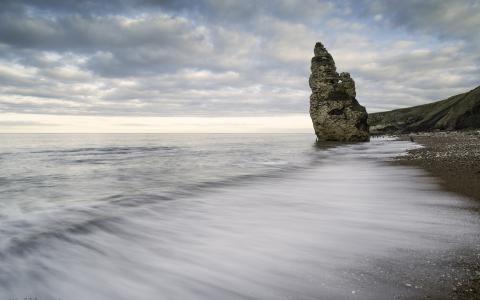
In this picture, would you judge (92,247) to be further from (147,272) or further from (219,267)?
(219,267)

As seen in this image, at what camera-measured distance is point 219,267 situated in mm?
4262

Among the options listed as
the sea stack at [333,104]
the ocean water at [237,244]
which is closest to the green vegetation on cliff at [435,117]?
the sea stack at [333,104]

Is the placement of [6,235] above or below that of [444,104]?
below

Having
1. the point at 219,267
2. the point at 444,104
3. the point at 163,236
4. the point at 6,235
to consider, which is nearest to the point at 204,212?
the point at 163,236

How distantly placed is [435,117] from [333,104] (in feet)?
Result: 151

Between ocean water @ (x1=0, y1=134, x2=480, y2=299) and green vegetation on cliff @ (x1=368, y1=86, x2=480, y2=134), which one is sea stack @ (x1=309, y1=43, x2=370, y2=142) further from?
ocean water @ (x1=0, y1=134, x2=480, y2=299)

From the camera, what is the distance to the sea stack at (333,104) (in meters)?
46.4

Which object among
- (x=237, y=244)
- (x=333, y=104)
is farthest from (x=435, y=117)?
(x=237, y=244)

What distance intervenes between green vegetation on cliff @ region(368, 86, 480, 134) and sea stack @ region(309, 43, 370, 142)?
3225 centimetres

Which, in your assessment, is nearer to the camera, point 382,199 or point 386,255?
point 386,255

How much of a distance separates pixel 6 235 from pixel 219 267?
182 inches

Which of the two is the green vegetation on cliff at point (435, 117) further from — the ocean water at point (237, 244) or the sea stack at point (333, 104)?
the ocean water at point (237, 244)

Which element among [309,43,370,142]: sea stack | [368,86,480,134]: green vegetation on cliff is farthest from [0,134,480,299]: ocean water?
[368,86,480,134]: green vegetation on cliff

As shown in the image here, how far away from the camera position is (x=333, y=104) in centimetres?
4662
